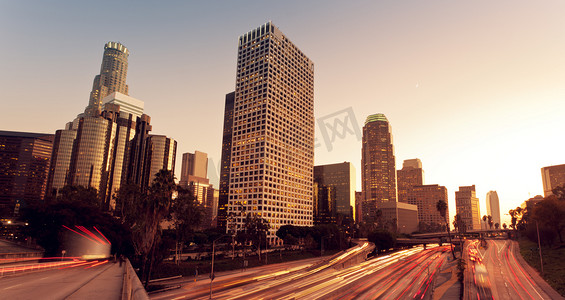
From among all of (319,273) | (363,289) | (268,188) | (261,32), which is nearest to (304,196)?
(268,188)

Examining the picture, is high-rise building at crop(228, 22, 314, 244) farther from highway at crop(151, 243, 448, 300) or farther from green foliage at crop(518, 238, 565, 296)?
green foliage at crop(518, 238, 565, 296)

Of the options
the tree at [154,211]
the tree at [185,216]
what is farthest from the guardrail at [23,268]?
the tree at [185,216]

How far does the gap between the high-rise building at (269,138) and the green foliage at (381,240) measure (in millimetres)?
49821

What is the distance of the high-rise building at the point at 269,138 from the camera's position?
544 feet

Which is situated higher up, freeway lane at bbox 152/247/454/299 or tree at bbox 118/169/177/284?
tree at bbox 118/169/177/284

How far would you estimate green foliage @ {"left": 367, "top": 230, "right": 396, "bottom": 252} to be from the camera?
133000 millimetres

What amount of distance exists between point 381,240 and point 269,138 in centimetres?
7798

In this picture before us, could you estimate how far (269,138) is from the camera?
17112 cm

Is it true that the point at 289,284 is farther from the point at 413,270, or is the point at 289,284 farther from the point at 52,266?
the point at 413,270

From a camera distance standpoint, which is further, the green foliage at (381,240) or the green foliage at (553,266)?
the green foliage at (381,240)

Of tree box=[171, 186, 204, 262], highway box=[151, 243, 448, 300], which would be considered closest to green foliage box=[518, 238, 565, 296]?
highway box=[151, 243, 448, 300]

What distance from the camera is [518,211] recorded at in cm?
15038

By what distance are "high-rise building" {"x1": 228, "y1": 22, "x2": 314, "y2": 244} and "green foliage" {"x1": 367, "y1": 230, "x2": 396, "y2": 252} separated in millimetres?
49821

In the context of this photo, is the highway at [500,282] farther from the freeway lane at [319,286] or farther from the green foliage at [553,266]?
the freeway lane at [319,286]
